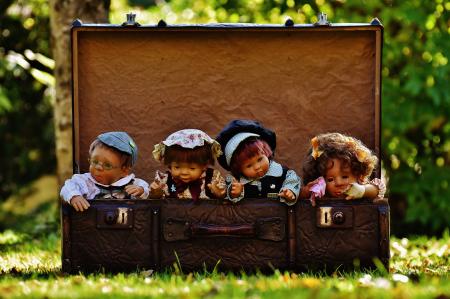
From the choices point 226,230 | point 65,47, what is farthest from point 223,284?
point 65,47

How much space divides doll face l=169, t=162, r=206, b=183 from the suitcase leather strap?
263mm

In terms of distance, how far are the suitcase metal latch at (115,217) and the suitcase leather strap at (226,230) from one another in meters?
0.20

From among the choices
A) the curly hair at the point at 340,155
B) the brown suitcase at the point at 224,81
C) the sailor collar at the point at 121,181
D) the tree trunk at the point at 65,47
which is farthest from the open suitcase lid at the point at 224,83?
the tree trunk at the point at 65,47

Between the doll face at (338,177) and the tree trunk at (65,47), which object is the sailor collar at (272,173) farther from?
the tree trunk at (65,47)

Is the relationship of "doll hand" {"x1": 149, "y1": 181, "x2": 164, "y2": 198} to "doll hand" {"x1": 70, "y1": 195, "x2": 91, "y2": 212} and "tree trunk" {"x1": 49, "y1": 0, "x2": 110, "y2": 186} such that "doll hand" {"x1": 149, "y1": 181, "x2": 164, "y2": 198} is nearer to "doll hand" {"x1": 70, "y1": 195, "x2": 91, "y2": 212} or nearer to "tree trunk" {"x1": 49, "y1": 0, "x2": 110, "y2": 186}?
"doll hand" {"x1": 70, "y1": 195, "x2": 91, "y2": 212}

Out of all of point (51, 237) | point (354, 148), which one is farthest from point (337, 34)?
point (51, 237)

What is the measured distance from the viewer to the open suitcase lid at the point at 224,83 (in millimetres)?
5660

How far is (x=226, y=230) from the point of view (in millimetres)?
4426

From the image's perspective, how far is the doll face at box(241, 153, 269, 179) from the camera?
459 centimetres

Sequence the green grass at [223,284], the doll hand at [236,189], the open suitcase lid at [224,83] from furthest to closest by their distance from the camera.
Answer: the open suitcase lid at [224,83] → the doll hand at [236,189] → the green grass at [223,284]

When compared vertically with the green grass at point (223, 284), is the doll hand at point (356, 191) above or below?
above

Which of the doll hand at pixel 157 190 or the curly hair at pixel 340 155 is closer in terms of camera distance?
the doll hand at pixel 157 190

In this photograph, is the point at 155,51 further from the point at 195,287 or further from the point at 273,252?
the point at 195,287

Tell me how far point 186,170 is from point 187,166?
2 centimetres
